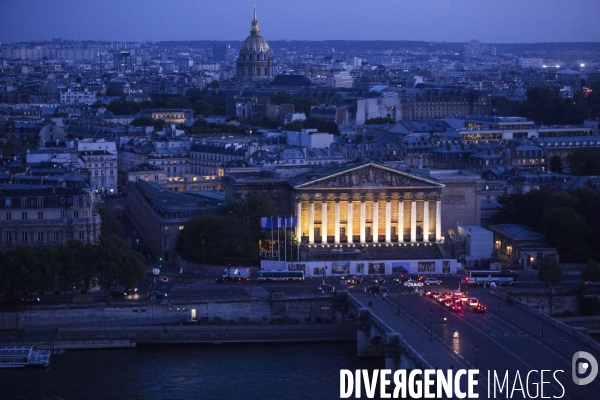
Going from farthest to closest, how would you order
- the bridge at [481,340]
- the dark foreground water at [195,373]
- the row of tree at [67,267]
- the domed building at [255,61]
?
the domed building at [255,61], the row of tree at [67,267], the dark foreground water at [195,373], the bridge at [481,340]

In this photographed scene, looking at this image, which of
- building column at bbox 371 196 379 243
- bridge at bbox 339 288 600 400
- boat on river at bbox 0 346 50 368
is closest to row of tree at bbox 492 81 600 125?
building column at bbox 371 196 379 243

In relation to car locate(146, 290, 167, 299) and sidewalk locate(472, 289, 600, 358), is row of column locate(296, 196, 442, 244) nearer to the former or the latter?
sidewalk locate(472, 289, 600, 358)

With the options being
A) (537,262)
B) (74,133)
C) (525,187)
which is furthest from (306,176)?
(74,133)

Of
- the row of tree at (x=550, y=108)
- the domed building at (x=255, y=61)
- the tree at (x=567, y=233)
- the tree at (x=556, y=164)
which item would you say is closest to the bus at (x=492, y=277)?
the tree at (x=567, y=233)

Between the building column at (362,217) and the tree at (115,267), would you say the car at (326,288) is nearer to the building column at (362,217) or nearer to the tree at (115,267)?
the tree at (115,267)

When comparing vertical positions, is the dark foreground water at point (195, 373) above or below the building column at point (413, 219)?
below

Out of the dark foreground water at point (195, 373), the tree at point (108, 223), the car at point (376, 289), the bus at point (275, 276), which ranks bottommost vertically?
the dark foreground water at point (195, 373)
